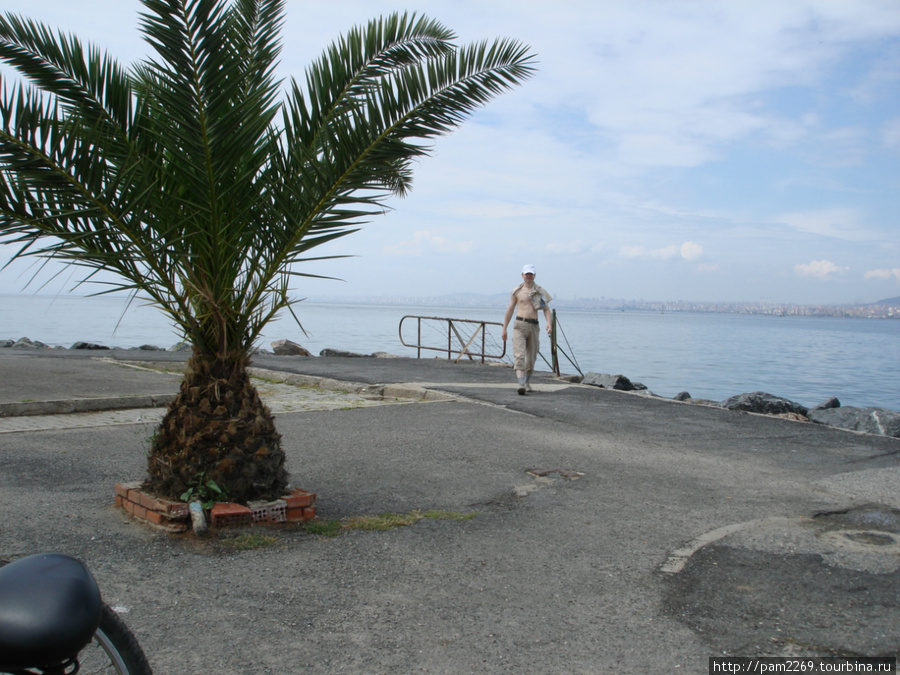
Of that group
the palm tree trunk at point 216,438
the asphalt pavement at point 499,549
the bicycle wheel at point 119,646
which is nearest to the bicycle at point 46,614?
the bicycle wheel at point 119,646

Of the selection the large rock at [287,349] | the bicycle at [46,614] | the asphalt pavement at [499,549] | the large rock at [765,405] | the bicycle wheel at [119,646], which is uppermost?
the large rock at [287,349]

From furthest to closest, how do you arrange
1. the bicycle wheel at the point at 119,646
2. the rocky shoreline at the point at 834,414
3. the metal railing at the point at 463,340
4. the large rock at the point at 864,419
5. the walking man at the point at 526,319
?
the metal railing at the point at 463,340
the walking man at the point at 526,319
the rocky shoreline at the point at 834,414
the large rock at the point at 864,419
the bicycle wheel at the point at 119,646

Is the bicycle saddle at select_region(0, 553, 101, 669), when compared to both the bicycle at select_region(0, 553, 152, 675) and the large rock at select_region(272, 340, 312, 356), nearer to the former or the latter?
the bicycle at select_region(0, 553, 152, 675)

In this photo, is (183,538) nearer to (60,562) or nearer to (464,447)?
(60,562)

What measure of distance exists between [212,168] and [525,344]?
8187mm

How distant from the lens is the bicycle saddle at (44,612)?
5.32 ft

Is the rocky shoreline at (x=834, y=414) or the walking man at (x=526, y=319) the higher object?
the walking man at (x=526, y=319)

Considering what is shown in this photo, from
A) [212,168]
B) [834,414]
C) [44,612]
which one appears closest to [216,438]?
[212,168]

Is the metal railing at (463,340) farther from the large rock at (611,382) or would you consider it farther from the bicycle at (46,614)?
the bicycle at (46,614)

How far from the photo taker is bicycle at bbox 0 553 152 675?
1621 mm

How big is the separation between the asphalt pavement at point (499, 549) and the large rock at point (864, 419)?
9.93 feet

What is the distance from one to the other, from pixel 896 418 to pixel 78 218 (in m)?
11.7

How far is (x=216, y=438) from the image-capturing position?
4.82m

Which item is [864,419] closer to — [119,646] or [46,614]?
[119,646]
